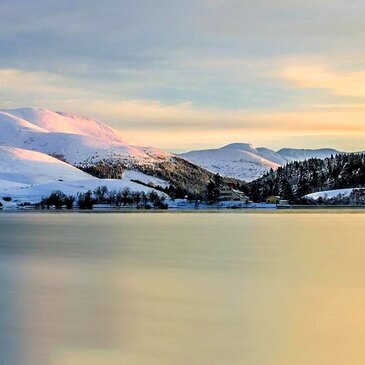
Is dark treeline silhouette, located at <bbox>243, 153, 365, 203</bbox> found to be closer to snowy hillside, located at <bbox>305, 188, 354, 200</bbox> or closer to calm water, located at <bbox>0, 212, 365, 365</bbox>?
snowy hillside, located at <bbox>305, 188, 354, 200</bbox>

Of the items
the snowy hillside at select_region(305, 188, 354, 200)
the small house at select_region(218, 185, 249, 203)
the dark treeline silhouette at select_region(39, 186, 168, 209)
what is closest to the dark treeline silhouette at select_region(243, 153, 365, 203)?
the snowy hillside at select_region(305, 188, 354, 200)

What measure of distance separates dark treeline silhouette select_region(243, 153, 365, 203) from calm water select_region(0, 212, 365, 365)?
479 ft

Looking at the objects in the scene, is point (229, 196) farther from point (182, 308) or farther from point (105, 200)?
point (182, 308)

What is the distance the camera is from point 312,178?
612 feet

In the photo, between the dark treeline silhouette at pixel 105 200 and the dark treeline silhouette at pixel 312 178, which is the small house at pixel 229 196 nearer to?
the dark treeline silhouette at pixel 312 178

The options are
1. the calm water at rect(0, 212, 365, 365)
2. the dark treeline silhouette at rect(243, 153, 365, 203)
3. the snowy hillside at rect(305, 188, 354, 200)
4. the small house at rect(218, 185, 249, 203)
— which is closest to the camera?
the calm water at rect(0, 212, 365, 365)

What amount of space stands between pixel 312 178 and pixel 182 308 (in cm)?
17221

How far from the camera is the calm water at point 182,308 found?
13.1m

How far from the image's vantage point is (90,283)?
22250 millimetres

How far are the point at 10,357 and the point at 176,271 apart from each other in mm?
13410

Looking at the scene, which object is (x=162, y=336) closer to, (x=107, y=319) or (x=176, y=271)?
(x=107, y=319)

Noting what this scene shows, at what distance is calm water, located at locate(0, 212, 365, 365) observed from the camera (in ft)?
43.0

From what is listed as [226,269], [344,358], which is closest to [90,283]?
[226,269]

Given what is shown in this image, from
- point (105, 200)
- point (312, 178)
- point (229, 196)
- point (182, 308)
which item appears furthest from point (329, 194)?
point (182, 308)
